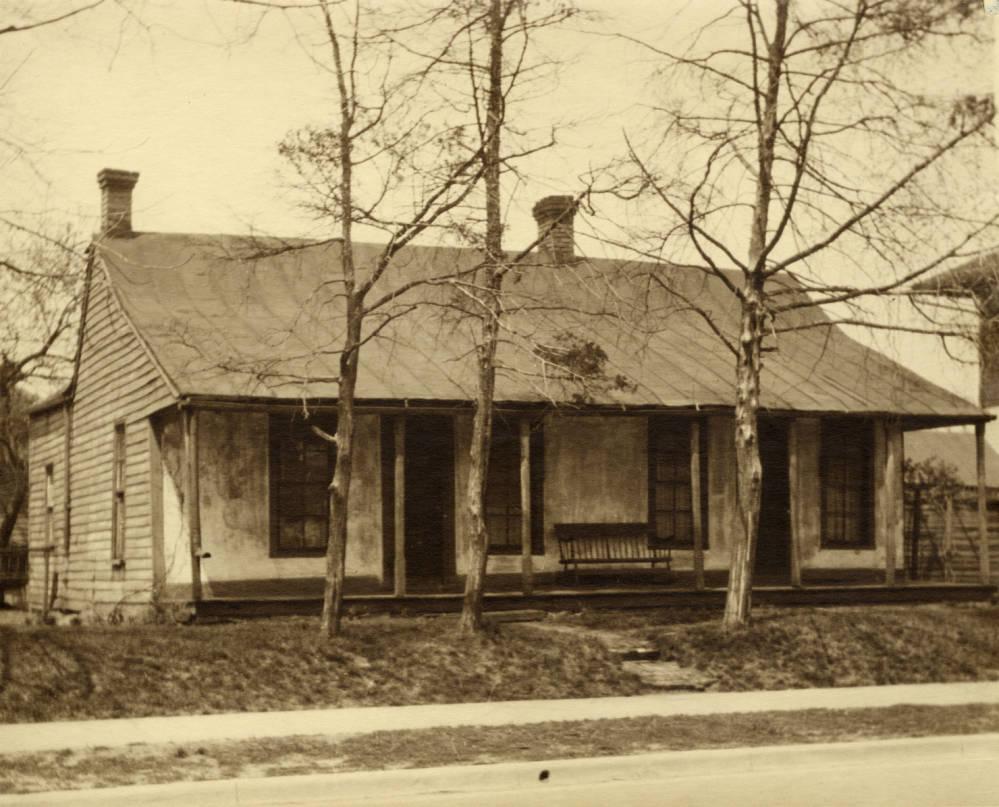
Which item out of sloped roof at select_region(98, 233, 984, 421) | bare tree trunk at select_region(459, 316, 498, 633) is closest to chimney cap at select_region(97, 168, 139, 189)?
sloped roof at select_region(98, 233, 984, 421)

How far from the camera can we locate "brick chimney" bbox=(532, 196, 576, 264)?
1445 cm

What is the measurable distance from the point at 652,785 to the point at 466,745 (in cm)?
174

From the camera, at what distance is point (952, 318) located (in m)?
15.0

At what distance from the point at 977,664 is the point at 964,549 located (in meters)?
9.19

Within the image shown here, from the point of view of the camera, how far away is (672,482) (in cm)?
2030

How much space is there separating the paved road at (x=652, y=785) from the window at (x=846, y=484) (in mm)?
11267

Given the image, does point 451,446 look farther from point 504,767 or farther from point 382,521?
point 504,767

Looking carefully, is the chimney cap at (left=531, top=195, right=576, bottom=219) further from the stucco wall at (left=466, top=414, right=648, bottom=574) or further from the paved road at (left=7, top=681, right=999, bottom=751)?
the paved road at (left=7, top=681, right=999, bottom=751)

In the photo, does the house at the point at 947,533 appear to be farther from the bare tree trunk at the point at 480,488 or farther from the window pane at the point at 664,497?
the bare tree trunk at the point at 480,488

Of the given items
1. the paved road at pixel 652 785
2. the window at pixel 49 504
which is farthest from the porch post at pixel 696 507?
the window at pixel 49 504

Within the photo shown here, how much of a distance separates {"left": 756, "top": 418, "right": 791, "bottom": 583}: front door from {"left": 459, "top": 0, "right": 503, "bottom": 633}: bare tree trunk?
6.95 meters

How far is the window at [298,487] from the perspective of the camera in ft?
59.5

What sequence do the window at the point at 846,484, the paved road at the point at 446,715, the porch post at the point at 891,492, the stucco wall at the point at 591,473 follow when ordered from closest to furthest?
the paved road at the point at 446,715
the porch post at the point at 891,492
the stucco wall at the point at 591,473
the window at the point at 846,484

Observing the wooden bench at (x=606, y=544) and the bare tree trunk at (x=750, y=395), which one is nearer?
the bare tree trunk at (x=750, y=395)
